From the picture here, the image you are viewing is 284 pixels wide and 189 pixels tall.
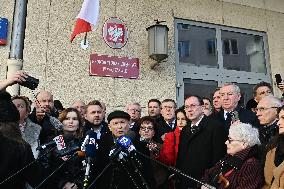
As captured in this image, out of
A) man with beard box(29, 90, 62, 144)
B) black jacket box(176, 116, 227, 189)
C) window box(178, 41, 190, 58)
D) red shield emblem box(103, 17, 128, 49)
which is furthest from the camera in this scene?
window box(178, 41, 190, 58)

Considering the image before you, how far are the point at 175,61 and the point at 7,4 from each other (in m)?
3.40

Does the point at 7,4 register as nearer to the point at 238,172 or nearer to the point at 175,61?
the point at 175,61

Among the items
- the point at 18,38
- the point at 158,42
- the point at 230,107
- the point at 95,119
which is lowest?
the point at 95,119

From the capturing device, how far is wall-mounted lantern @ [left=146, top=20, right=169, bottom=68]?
7086 mm

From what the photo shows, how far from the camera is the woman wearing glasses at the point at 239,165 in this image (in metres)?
3.04

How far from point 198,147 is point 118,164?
47.2 inches

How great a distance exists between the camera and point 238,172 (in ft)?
10.2

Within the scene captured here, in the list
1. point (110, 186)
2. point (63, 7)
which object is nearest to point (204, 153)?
point (110, 186)

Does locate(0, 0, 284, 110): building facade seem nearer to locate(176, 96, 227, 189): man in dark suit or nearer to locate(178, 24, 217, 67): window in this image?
locate(178, 24, 217, 67): window

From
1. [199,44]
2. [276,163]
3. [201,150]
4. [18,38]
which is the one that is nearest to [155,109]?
[201,150]

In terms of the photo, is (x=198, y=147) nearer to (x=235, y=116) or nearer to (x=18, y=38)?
(x=235, y=116)

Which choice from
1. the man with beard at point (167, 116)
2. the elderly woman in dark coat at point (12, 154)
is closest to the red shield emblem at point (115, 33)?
the man with beard at point (167, 116)

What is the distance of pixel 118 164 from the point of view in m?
2.79

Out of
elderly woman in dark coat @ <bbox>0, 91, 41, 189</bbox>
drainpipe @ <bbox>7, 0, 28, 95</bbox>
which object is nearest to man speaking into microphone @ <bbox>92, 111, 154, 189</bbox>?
elderly woman in dark coat @ <bbox>0, 91, 41, 189</bbox>
